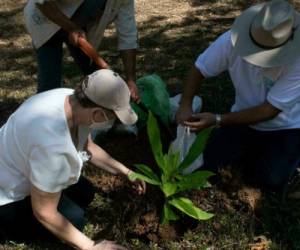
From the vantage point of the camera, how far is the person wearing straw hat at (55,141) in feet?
7.96

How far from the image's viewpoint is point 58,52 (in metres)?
3.63

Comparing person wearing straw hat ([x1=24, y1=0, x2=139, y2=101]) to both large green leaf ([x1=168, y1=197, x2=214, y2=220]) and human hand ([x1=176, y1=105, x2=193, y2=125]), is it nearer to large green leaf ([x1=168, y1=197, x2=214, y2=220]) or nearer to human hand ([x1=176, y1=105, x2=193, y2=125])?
human hand ([x1=176, y1=105, x2=193, y2=125])

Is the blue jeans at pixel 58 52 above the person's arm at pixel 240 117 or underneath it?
above

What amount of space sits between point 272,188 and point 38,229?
139 centimetres

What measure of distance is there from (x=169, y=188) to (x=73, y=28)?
1077 mm

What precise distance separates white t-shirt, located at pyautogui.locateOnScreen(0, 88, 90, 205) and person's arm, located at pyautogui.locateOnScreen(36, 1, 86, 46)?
0.71 metres

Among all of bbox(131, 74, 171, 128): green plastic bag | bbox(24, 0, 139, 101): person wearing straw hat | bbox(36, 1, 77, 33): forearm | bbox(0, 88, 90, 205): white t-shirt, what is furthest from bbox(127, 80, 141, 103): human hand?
bbox(0, 88, 90, 205): white t-shirt

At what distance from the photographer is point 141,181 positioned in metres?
3.10

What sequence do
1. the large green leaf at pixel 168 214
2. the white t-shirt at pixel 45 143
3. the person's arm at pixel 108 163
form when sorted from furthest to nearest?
the person's arm at pixel 108 163
the large green leaf at pixel 168 214
the white t-shirt at pixel 45 143

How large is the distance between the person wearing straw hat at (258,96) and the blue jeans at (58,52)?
687 mm

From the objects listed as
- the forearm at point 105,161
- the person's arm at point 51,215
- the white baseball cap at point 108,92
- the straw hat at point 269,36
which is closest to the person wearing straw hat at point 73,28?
the forearm at point 105,161

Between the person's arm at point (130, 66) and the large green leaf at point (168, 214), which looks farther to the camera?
the person's arm at point (130, 66)

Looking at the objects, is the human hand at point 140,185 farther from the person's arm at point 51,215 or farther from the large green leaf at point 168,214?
the person's arm at point 51,215

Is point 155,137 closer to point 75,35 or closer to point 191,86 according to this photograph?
point 191,86
